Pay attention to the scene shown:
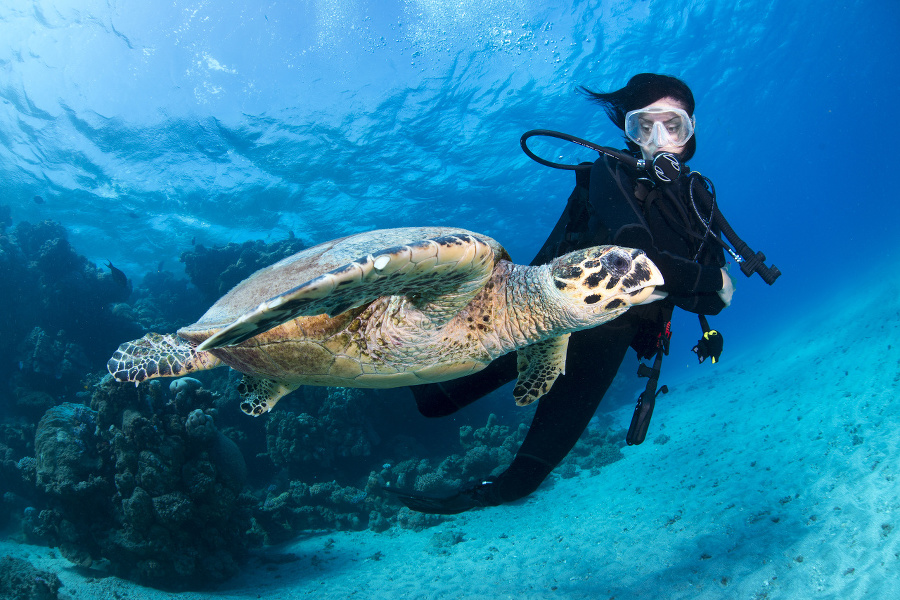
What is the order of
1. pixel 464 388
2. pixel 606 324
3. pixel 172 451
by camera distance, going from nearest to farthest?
pixel 606 324 < pixel 464 388 < pixel 172 451

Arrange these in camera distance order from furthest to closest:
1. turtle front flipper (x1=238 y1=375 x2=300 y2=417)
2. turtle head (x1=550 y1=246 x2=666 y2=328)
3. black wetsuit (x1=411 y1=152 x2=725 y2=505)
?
turtle front flipper (x1=238 y1=375 x2=300 y2=417) < black wetsuit (x1=411 y1=152 x2=725 y2=505) < turtle head (x1=550 y1=246 x2=666 y2=328)

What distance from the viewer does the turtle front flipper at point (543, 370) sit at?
275 centimetres

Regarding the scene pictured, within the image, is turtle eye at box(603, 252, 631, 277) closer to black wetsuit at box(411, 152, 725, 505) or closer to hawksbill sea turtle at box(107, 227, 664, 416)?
hawksbill sea turtle at box(107, 227, 664, 416)

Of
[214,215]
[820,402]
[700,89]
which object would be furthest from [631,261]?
[700,89]

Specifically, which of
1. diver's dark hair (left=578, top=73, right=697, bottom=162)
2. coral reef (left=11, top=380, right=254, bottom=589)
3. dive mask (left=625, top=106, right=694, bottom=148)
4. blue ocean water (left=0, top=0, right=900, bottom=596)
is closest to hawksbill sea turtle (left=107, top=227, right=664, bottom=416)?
dive mask (left=625, top=106, right=694, bottom=148)

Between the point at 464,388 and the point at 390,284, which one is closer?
the point at 390,284

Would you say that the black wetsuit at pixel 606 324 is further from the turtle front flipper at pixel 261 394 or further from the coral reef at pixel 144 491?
the coral reef at pixel 144 491

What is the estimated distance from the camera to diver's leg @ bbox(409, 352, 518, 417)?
3193 mm

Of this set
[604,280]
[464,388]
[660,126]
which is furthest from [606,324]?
[660,126]

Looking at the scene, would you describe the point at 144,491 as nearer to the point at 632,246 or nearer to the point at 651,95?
the point at 632,246

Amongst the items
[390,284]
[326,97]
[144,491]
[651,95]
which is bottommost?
[144,491]

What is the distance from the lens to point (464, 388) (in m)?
3.30

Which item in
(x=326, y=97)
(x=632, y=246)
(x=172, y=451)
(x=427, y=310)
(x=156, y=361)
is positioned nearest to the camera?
(x=427, y=310)

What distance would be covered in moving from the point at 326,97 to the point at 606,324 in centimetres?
1679
